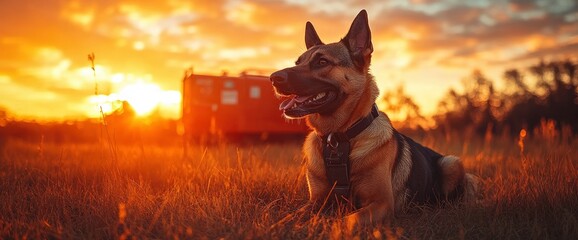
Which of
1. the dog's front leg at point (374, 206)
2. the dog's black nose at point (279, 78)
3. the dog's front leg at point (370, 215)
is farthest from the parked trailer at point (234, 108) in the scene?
the dog's front leg at point (370, 215)

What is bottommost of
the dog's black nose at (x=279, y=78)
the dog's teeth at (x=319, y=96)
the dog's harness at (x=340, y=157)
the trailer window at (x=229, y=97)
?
the dog's harness at (x=340, y=157)

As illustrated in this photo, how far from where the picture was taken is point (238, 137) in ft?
42.8

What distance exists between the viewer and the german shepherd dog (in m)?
3.68

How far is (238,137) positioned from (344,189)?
9.61 m

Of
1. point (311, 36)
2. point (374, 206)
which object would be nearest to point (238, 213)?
point (374, 206)

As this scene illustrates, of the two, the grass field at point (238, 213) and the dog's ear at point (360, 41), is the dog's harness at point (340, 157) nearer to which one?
the grass field at point (238, 213)

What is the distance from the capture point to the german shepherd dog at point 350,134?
368 cm

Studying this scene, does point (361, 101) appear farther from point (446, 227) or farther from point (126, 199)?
point (126, 199)

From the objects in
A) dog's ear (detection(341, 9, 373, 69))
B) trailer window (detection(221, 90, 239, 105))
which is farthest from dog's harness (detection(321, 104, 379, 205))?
trailer window (detection(221, 90, 239, 105))

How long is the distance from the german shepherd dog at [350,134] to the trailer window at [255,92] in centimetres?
852

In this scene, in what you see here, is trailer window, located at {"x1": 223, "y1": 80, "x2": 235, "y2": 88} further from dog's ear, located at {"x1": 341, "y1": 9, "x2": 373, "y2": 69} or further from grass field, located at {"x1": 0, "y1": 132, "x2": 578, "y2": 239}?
dog's ear, located at {"x1": 341, "y1": 9, "x2": 373, "y2": 69}

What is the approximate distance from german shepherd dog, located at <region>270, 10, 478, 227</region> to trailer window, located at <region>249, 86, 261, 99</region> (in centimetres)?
852

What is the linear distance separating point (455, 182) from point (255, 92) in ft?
29.0

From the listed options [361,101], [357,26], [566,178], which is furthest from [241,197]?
[566,178]
